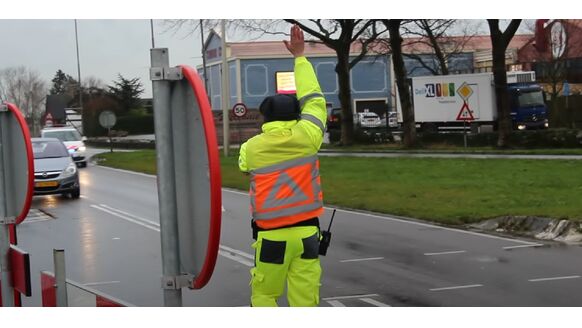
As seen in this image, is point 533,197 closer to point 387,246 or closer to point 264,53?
point 387,246

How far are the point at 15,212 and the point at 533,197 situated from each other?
1150cm

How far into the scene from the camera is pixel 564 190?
15.9 m

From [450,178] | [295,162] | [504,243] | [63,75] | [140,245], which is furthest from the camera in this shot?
[63,75]

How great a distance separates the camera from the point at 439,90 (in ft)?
142

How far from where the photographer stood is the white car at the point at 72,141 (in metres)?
32.0

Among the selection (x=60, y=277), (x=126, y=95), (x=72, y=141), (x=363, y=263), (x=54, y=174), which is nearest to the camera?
(x=60, y=277)

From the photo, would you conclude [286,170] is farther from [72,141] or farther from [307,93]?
[72,141]

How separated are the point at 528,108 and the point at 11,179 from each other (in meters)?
37.9

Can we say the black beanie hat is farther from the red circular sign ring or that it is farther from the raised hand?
the red circular sign ring

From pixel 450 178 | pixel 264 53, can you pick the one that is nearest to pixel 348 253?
pixel 450 178

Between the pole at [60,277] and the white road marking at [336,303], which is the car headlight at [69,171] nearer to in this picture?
the white road marking at [336,303]

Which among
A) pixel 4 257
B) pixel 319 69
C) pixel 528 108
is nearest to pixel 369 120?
pixel 319 69

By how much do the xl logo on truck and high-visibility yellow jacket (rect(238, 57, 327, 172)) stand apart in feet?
126

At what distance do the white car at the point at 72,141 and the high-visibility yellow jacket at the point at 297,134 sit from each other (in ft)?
91.4
